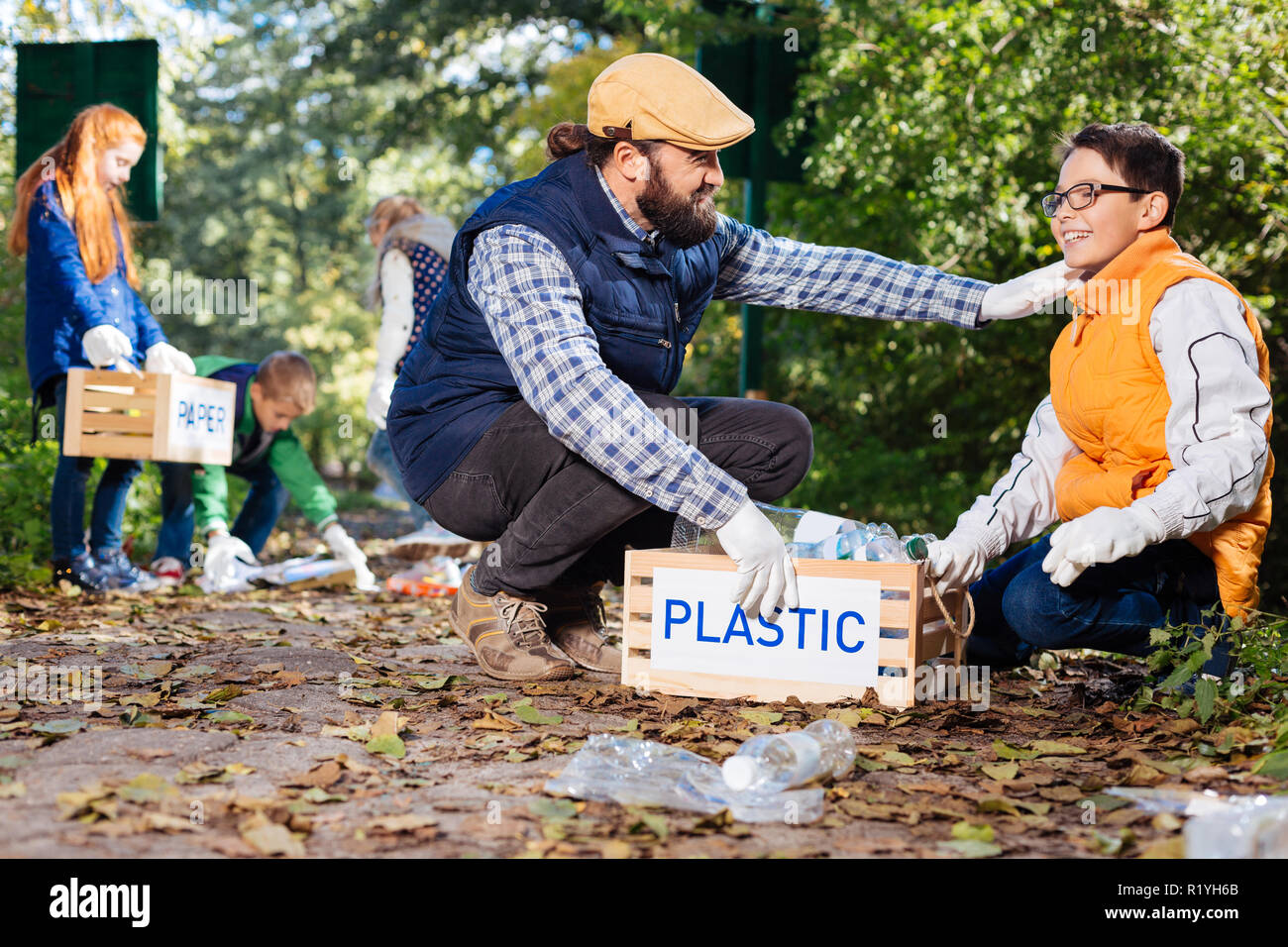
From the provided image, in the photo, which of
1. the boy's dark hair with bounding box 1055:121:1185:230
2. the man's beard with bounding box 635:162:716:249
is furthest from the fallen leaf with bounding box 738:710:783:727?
the boy's dark hair with bounding box 1055:121:1185:230

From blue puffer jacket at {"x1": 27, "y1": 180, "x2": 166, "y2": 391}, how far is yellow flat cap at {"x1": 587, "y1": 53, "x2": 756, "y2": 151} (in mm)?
2929

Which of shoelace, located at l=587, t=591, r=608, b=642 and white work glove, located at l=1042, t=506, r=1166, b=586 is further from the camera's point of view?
shoelace, located at l=587, t=591, r=608, b=642

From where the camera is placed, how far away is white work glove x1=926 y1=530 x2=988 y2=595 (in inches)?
126

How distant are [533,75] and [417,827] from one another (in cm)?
1522

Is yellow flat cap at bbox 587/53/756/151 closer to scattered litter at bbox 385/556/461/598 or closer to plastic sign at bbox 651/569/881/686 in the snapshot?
plastic sign at bbox 651/569/881/686

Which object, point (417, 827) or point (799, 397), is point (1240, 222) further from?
point (417, 827)

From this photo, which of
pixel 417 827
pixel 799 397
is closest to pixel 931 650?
pixel 417 827

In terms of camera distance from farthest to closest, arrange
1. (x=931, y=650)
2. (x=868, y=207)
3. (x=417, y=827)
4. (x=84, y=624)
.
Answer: (x=868, y=207), (x=84, y=624), (x=931, y=650), (x=417, y=827)

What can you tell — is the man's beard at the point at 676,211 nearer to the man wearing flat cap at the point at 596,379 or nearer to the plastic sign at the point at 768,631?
the man wearing flat cap at the point at 596,379

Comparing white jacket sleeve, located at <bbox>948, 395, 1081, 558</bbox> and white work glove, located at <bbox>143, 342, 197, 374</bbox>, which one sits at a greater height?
white work glove, located at <bbox>143, 342, 197, 374</bbox>

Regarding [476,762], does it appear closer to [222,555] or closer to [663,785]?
[663,785]

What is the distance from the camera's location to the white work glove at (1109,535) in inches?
110

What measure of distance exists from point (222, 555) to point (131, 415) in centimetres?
80
